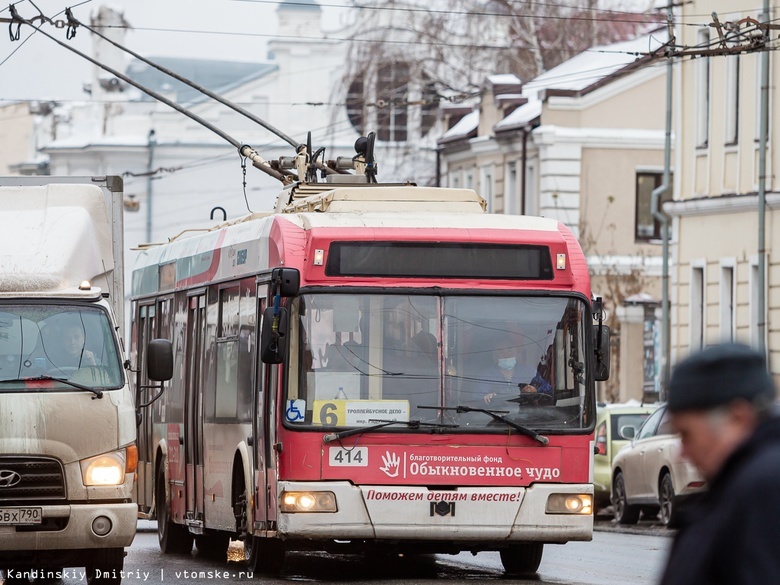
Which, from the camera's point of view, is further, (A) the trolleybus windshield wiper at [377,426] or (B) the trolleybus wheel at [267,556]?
(B) the trolleybus wheel at [267,556]

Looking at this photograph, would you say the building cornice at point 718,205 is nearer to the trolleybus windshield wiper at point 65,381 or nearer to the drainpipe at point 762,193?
the drainpipe at point 762,193

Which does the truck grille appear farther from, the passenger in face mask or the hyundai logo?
the passenger in face mask

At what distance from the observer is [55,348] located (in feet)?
41.2

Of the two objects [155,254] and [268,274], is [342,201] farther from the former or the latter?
[155,254]

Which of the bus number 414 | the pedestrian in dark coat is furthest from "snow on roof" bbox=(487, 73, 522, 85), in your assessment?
the pedestrian in dark coat

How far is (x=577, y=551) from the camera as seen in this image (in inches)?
726

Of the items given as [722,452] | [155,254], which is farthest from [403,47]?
[722,452]

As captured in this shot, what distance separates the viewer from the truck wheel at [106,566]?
12.5m

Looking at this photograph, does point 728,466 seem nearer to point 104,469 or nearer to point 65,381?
point 104,469

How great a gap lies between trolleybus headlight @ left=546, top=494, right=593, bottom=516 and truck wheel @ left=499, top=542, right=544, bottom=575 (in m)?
1.02

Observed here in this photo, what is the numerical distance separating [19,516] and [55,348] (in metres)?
1.20

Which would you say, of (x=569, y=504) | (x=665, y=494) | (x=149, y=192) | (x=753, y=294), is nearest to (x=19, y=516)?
(x=569, y=504)

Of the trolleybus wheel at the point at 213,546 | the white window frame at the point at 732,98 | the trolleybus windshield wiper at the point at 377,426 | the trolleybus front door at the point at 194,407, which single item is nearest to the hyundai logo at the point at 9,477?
the trolleybus windshield wiper at the point at 377,426

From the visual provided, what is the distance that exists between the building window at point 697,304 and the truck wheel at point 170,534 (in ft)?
65.9
